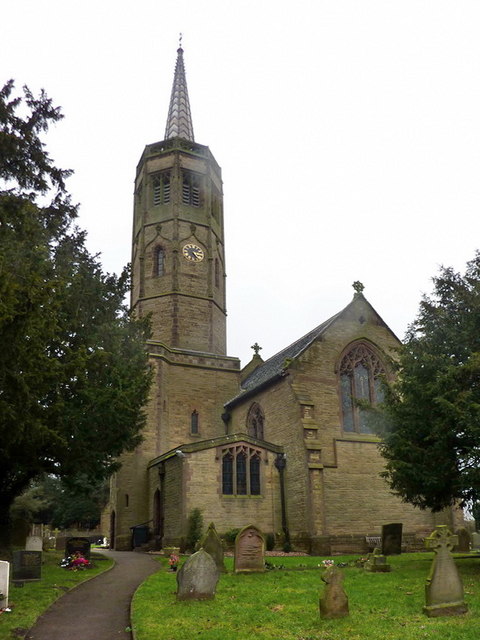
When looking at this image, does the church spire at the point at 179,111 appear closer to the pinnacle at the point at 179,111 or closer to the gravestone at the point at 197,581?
the pinnacle at the point at 179,111

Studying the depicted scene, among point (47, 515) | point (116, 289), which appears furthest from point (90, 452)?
point (47, 515)

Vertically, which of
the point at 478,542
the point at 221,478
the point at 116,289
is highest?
the point at 116,289

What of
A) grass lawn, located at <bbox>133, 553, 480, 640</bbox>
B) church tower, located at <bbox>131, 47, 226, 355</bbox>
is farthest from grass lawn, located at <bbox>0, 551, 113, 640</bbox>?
church tower, located at <bbox>131, 47, 226, 355</bbox>

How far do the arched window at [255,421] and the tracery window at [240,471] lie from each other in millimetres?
3677

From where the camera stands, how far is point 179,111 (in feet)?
156

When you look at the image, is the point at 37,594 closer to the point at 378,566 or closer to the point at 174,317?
the point at 378,566

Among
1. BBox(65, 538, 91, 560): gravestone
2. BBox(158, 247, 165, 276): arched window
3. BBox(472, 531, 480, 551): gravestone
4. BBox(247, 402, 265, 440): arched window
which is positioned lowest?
BBox(472, 531, 480, 551): gravestone

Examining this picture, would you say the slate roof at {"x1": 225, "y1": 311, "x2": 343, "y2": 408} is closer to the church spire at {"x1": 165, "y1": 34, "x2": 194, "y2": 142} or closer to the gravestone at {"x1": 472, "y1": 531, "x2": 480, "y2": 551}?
the gravestone at {"x1": 472, "y1": 531, "x2": 480, "y2": 551}

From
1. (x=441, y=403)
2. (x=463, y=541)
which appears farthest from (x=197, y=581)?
(x=463, y=541)

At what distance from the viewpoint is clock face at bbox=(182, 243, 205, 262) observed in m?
38.3

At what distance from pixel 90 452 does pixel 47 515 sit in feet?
160

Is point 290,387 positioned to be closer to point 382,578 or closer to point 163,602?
point 382,578

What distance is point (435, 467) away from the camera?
1500cm

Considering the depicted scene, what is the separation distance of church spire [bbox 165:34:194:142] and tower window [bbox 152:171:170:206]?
16.6ft
